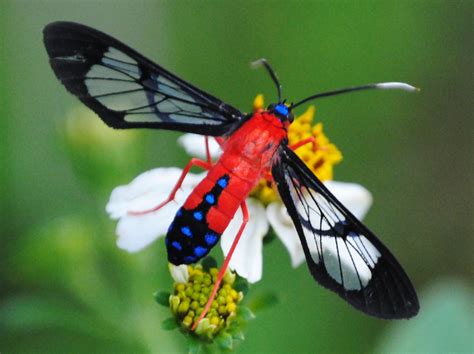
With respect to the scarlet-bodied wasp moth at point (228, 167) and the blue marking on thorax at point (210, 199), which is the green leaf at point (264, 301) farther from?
the blue marking on thorax at point (210, 199)

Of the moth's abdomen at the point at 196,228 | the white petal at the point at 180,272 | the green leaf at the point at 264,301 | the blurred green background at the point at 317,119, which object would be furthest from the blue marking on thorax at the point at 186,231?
the blurred green background at the point at 317,119

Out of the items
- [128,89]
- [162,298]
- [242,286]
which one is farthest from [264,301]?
[128,89]

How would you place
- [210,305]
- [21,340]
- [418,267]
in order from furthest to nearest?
[418,267] → [21,340] → [210,305]

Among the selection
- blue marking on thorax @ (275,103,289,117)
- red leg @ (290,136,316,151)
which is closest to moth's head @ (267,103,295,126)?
blue marking on thorax @ (275,103,289,117)

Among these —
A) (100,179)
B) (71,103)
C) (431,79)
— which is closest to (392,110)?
(431,79)

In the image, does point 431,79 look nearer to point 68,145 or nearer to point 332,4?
point 332,4

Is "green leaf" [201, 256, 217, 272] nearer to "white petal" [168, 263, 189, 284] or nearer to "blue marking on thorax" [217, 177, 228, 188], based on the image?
"white petal" [168, 263, 189, 284]
